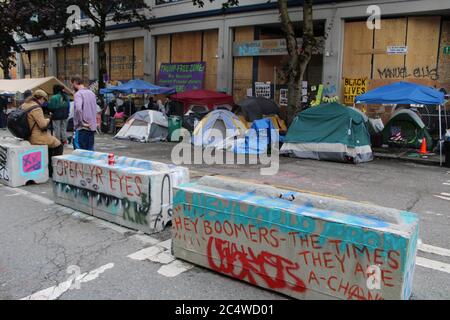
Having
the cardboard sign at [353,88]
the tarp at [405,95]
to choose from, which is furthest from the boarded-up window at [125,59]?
the tarp at [405,95]

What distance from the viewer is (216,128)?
14.7 meters

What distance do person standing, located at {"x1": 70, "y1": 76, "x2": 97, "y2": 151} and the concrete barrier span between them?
2.33 ft

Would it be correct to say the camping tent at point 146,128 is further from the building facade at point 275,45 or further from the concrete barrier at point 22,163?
the concrete barrier at point 22,163

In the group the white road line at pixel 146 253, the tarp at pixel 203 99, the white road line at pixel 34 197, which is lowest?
the white road line at pixel 146 253

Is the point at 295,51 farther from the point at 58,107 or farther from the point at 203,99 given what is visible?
the point at 58,107

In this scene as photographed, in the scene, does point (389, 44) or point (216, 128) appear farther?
point (389, 44)

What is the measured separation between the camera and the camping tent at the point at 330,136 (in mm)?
12133

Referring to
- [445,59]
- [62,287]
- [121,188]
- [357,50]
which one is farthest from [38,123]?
[445,59]

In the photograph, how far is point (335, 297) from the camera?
3475 millimetres

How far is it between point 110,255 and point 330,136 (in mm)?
9003

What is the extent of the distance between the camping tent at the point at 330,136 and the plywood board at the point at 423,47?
448cm

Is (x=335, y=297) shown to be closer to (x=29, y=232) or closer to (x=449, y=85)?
(x=29, y=232)

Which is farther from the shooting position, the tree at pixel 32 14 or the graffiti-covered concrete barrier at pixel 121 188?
the tree at pixel 32 14

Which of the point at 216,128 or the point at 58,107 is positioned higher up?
the point at 58,107
